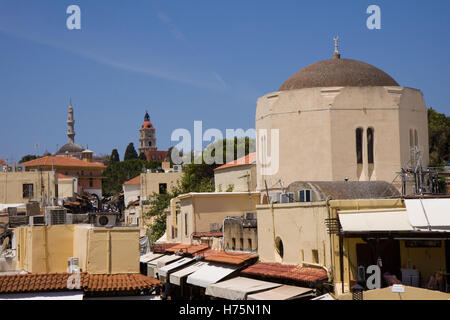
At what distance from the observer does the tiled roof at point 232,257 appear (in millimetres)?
25609

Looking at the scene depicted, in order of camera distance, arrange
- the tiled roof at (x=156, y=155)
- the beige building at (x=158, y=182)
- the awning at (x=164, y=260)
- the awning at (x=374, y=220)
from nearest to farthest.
A: the awning at (x=374, y=220) < the awning at (x=164, y=260) < the beige building at (x=158, y=182) < the tiled roof at (x=156, y=155)

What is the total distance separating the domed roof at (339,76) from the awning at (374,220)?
13527mm

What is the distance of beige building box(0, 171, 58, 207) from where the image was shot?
57.5m

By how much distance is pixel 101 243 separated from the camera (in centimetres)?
2330

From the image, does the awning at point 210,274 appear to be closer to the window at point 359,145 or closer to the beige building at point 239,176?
the window at point 359,145

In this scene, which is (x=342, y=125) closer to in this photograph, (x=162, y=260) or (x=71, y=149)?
(x=162, y=260)

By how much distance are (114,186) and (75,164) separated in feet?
49.0

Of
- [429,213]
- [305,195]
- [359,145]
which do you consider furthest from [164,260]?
[429,213]

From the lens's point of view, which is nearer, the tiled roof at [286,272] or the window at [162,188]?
the tiled roof at [286,272]

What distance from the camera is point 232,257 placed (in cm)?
2650

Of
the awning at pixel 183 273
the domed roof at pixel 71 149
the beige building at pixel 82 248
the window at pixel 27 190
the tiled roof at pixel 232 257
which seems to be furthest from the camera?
the domed roof at pixel 71 149

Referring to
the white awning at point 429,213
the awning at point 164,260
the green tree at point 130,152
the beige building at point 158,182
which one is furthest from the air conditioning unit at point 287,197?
the green tree at point 130,152
